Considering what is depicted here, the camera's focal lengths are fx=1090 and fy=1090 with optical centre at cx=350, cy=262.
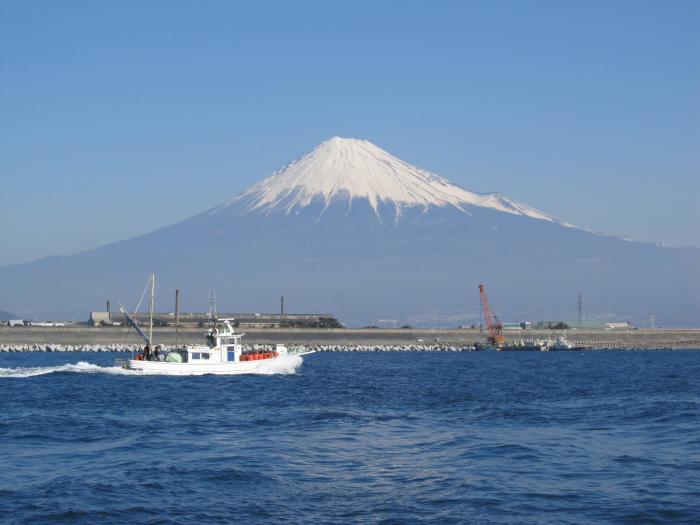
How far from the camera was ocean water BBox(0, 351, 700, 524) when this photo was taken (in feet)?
87.9

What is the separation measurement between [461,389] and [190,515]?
124ft

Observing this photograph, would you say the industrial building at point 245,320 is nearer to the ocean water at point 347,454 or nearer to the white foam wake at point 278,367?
the white foam wake at point 278,367

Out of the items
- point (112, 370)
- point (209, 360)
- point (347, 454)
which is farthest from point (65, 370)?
point (347, 454)

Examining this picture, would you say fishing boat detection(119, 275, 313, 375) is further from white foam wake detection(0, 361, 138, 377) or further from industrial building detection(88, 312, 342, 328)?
industrial building detection(88, 312, 342, 328)

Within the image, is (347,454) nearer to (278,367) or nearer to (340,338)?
(278,367)

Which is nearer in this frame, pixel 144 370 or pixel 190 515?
pixel 190 515

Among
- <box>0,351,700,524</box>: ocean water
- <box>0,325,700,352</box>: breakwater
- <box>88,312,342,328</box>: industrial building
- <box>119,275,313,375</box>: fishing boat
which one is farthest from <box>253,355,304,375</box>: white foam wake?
<box>88,312,342,328</box>: industrial building

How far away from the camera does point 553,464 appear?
109 feet

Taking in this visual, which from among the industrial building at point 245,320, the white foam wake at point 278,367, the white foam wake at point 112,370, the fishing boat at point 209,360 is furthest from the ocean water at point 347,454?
the industrial building at point 245,320

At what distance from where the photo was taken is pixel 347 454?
116 feet

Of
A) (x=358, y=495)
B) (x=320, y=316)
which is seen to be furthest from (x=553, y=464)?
(x=320, y=316)

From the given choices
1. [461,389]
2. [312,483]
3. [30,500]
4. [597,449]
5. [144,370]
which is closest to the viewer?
[30,500]

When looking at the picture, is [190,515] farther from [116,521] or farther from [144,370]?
[144,370]

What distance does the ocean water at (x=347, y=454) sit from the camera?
26.8 metres
